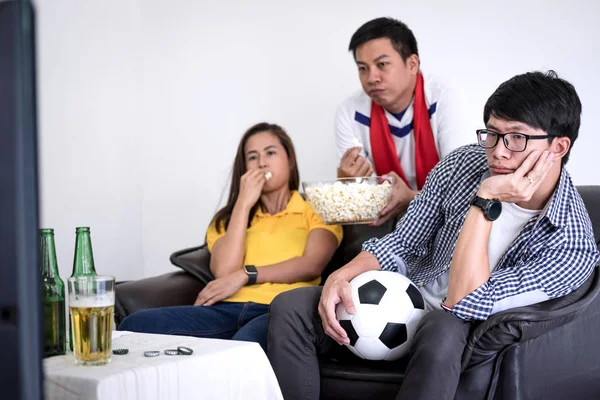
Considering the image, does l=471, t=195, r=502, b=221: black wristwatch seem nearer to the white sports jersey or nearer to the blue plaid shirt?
the blue plaid shirt

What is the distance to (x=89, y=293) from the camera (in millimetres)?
1309

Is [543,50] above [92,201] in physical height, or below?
above

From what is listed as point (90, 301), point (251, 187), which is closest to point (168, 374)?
point (90, 301)

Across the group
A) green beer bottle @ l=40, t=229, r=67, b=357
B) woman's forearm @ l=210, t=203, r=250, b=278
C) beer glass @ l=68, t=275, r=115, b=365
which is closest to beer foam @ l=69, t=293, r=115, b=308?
beer glass @ l=68, t=275, r=115, b=365

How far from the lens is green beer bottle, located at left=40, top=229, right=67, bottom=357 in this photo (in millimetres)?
1510

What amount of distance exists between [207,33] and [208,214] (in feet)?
3.22

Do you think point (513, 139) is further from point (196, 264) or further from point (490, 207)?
point (196, 264)

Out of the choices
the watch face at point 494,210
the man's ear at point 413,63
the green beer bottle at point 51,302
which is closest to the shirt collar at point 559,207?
the watch face at point 494,210

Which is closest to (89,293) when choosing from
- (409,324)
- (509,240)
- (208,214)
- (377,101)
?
(409,324)

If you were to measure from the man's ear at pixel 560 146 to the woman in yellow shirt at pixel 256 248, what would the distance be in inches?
35.9

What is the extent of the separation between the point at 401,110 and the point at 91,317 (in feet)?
6.38

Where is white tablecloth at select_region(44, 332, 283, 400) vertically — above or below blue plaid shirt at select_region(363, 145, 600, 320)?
below

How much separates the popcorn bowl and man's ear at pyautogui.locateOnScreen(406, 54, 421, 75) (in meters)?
0.64

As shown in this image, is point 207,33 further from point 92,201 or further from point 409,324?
point 409,324
